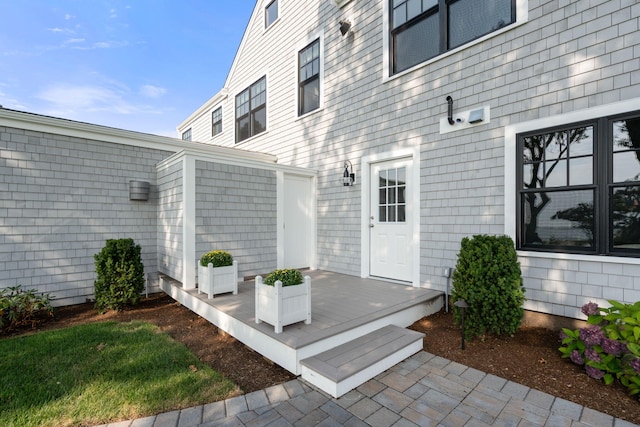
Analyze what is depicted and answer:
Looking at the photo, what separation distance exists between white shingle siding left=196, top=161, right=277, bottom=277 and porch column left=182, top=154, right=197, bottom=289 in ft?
0.30

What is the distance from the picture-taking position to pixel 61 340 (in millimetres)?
3428

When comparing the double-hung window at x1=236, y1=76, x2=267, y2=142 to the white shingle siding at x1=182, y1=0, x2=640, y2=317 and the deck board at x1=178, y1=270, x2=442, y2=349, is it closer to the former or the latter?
the white shingle siding at x1=182, y1=0, x2=640, y2=317

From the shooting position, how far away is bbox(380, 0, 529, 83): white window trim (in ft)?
11.6

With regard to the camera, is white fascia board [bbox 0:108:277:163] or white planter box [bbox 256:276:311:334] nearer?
white planter box [bbox 256:276:311:334]

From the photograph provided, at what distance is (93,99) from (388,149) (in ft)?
35.6

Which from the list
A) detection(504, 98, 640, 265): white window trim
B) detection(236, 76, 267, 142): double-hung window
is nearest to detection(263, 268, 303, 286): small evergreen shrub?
detection(504, 98, 640, 265): white window trim

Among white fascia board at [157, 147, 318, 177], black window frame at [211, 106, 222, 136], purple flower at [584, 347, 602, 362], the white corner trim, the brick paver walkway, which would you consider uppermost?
the white corner trim

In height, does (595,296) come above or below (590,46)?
below

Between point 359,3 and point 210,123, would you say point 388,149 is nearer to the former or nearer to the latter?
point 359,3

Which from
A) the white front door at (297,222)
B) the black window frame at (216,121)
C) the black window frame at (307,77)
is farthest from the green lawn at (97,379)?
the black window frame at (216,121)

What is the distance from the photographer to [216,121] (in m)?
10.6

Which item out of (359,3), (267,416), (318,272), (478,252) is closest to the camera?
(267,416)

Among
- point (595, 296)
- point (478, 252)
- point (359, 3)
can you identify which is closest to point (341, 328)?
point (478, 252)

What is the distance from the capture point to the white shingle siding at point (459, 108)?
10.1ft
